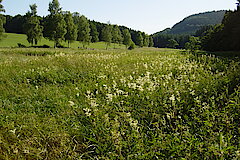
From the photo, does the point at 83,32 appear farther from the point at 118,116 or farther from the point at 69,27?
the point at 118,116

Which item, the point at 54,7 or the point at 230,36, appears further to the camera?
the point at 54,7

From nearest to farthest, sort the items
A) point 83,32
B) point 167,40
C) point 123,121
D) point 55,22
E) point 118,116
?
point 123,121, point 118,116, point 55,22, point 83,32, point 167,40

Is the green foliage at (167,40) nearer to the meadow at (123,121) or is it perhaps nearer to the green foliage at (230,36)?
the green foliage at (230,36)

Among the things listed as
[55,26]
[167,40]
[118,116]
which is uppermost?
[167,40]

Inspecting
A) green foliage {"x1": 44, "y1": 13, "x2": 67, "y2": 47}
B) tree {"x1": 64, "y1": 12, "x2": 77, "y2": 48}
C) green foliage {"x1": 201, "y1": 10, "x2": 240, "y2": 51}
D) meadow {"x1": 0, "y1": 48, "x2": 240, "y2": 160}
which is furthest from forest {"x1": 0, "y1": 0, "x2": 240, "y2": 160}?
tree {"x1": 64, "y1": 12, "x2": 77, "y2": 48}

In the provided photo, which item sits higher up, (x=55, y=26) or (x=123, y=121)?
(x=55, y=26)

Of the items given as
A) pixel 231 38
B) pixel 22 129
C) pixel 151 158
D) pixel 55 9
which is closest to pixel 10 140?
pixel 22 129

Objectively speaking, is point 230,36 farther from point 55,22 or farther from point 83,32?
point 83,32

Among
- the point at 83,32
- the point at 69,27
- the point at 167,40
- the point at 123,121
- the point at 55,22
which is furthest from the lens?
the point at 167,40

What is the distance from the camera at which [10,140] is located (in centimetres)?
330

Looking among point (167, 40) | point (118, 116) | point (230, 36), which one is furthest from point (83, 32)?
point (167, 40)

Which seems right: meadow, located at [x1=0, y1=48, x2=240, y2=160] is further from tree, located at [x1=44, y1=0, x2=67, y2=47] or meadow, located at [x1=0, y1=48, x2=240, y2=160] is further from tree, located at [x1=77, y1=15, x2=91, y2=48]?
tree, located at [x1=77, y1=15, x2=91, y2=48]

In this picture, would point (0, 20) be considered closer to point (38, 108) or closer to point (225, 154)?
point (38, 108)

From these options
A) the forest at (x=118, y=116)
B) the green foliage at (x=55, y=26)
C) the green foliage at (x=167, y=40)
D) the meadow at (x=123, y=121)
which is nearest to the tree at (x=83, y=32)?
the green foliage at (x=55, y=26)
